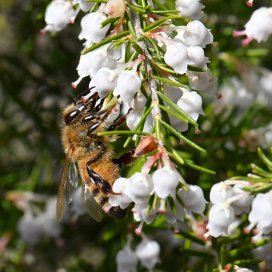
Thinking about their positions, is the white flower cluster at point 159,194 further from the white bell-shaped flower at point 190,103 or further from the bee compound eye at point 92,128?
the bee compound eye at point 92,128

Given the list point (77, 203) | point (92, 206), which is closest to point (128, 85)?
point (92, 206)

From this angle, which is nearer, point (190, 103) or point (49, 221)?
point (190, 103)

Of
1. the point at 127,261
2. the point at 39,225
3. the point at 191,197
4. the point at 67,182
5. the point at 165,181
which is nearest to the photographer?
the point at 165,181

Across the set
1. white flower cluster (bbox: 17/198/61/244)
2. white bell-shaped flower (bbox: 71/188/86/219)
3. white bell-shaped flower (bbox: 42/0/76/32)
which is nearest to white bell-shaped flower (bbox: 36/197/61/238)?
white flower cluster (bbox: 17/198/61/244)

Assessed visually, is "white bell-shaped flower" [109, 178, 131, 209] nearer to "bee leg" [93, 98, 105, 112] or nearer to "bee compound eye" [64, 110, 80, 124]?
"bee leg" [93, 98, 105, 112]

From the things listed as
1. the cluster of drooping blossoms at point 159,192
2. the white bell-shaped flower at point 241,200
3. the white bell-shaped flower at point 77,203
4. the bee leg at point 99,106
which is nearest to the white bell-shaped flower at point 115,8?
the bee leg at point 99,106

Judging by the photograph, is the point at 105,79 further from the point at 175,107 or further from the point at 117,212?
the point at 117,212

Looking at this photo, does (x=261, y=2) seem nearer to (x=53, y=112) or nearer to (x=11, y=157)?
(x=53, y=112)
